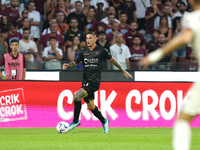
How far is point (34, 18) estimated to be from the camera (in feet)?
52.0

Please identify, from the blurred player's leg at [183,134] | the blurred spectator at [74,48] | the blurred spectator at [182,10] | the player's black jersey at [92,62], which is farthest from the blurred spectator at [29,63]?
the blurred player's leg at [183,134]

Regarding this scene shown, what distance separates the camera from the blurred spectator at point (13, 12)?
15603 millimetres

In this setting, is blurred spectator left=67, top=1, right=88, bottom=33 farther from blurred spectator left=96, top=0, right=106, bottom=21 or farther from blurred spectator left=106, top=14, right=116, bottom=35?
blurred spectator left=96, top=0, right=106, bottom=21

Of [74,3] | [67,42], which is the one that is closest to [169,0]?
[74,3]

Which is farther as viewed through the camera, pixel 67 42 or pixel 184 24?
pixel 67 42

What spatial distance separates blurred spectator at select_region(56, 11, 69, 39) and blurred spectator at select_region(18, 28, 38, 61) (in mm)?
1412

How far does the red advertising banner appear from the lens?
11.4 meters

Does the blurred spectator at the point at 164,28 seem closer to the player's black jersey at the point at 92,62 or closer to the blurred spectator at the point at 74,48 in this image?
the blurred spectator at the point at 74,48

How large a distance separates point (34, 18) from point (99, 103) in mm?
5728

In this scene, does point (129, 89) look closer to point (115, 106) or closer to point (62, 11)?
point (115, 106)

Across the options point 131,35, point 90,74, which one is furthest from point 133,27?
point 90,74

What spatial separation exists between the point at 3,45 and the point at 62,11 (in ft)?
9.18

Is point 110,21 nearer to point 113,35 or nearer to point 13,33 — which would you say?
point 113,35

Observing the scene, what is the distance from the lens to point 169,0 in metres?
17.7
